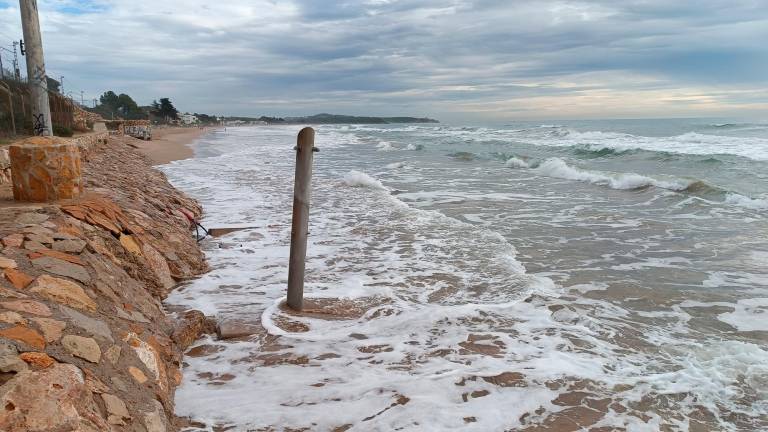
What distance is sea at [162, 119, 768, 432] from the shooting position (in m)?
3.93

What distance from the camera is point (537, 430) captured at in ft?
12.1

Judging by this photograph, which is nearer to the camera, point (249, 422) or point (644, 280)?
point (249, 422)

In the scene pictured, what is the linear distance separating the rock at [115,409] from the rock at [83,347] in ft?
1.06

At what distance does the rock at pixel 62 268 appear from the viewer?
3.94 metres

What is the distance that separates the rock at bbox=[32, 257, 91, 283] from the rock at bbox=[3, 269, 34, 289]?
9.9 inches

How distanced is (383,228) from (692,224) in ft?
21.3

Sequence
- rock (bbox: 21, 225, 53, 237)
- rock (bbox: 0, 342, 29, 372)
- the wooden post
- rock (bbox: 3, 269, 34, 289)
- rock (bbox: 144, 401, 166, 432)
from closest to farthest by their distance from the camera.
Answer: rock (bbox: 0, 342, 29, 372), rock (bbox: 144, 401, 166, 432), rock (bbox: 3, 269, 34, 289), rock (bbox: 21, 225, 53, 237), the wooden post

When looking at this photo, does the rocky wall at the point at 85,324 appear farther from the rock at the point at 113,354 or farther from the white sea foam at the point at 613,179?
the white sea foam at the point at 613,179

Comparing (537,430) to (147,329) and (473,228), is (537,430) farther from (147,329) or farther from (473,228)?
(473,228)

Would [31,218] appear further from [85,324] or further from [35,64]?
[35,64]

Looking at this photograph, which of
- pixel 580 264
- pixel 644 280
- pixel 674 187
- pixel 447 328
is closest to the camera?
pixel 447 328

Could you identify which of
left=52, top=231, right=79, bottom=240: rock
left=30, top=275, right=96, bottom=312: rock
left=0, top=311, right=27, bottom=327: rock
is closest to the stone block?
left=52, top=231, right=79, bottom=240: rock

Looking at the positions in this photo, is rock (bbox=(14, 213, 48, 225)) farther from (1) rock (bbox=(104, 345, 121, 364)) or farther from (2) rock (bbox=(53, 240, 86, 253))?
(1) rock (bbox=(104, 345, 121, 364))

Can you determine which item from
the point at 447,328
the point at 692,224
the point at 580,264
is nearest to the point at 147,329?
the point at 447,328
